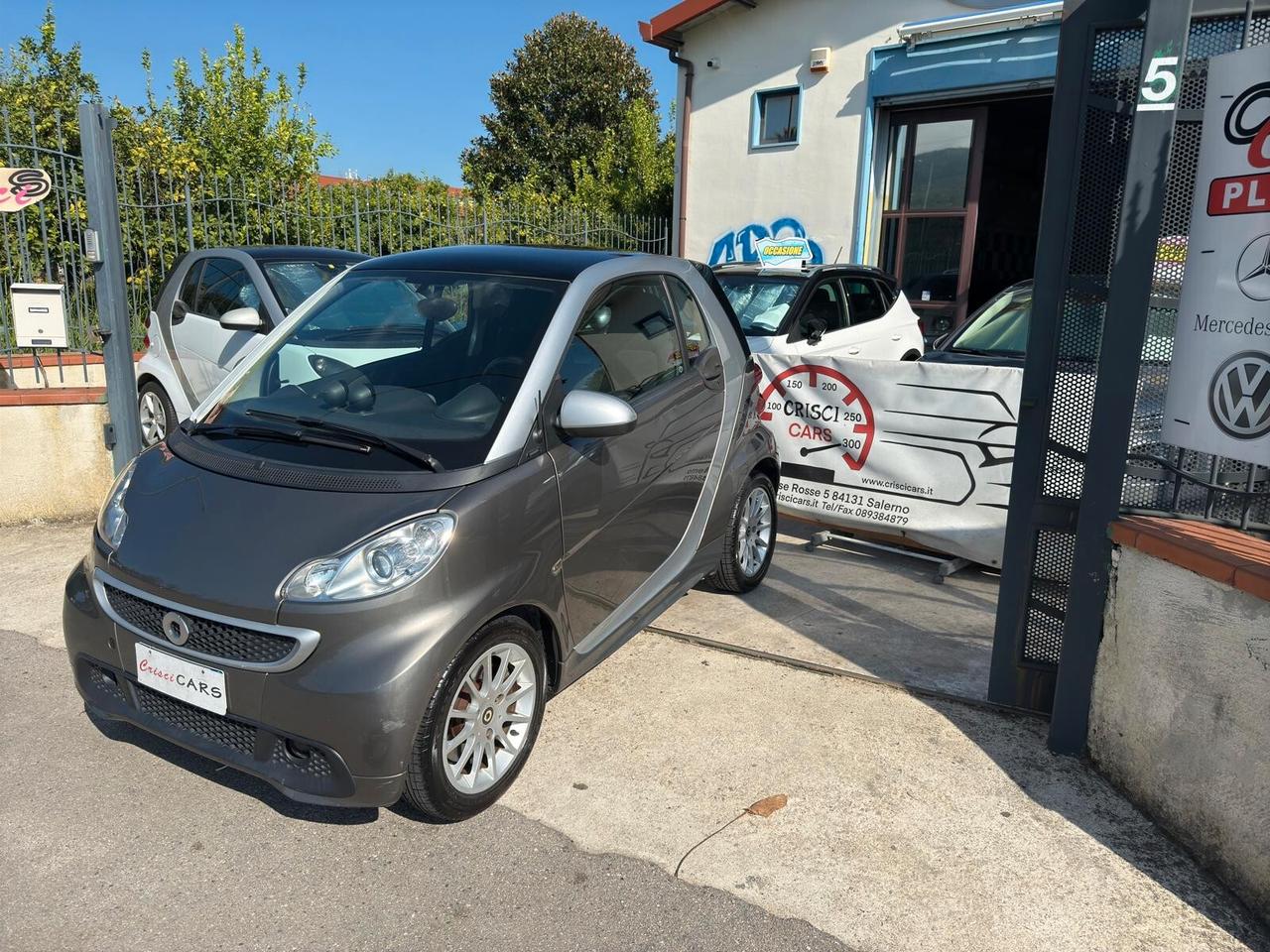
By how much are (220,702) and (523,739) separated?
3.15ft

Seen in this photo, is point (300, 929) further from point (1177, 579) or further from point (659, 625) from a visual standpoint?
point (1177, 579)

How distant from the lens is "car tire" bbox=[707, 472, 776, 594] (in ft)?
15.6

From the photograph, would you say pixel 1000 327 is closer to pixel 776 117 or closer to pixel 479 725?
pixel 479 725

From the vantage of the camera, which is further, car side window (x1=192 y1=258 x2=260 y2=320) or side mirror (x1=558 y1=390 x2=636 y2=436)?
car side window (x1=192 y1=258 x2=260 y2=320)

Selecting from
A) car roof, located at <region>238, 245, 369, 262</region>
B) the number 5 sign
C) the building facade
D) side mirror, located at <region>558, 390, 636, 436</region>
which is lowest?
side mirror, located at <region>558, 390, 636, 436</region>

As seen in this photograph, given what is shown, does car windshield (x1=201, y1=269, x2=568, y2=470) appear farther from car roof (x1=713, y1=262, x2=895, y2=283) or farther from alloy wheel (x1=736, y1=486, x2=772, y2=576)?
car roof (x1=713, y1=262, x2=895, y2=283)

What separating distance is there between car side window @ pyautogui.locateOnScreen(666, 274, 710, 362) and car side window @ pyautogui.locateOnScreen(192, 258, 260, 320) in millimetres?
3631

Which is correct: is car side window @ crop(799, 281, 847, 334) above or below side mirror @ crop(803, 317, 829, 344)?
above

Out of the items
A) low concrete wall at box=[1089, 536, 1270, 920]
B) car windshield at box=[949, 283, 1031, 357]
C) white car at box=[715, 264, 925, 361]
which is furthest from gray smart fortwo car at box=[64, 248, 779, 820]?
car windshield at box=[949, 283, 1031, 357]

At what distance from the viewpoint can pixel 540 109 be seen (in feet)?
101

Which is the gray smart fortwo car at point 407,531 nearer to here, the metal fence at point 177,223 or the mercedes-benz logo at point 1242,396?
the mercedes-benz logo at point 1242,396

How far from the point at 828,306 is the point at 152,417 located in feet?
18.8

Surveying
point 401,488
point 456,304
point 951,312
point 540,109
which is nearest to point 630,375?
point 456,304

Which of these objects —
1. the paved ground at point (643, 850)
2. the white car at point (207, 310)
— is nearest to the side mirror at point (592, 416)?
the paved ground at point (643, 850)
